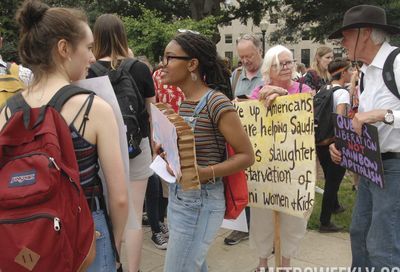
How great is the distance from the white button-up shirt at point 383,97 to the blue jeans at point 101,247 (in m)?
1.78

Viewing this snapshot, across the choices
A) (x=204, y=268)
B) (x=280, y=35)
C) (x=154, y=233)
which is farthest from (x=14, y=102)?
(x=280, y=35)

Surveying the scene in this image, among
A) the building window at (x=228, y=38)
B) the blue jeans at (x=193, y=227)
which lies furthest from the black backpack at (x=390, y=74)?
the building window at (x=228, y=38)

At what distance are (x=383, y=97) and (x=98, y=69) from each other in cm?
200

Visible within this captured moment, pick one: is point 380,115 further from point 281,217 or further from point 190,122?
point 281,217

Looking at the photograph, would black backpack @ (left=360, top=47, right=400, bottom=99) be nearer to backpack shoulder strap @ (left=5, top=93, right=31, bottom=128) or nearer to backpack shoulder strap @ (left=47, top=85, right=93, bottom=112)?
backpack shoulder strap @ (left=47, top=85, right=93, bottom=112)

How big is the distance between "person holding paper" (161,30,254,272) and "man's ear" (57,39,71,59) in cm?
81

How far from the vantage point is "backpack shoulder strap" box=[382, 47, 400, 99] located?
251 centimetres

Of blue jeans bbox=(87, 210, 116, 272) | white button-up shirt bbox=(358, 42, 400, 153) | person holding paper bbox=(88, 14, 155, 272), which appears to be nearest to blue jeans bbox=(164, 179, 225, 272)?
blue jeans bbox=(87, 210, 116, 272)

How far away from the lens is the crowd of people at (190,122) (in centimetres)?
167

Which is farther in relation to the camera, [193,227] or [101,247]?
[193,227]

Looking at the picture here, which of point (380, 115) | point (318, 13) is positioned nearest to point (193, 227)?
point (380, 115)

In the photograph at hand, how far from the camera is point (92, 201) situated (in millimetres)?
1783

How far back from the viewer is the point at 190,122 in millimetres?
2389

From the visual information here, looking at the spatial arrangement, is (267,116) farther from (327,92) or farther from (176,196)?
(327,92)
